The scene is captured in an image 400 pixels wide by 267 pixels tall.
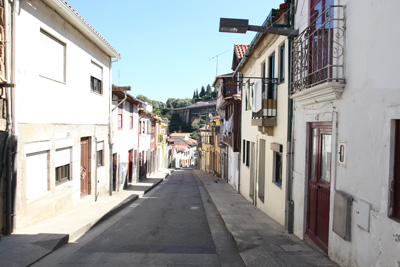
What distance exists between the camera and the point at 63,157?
973 centimetres

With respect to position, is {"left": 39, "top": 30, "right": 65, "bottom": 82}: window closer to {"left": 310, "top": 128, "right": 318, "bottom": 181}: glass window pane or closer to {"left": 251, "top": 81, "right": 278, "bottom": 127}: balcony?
{"left": 251, "top": 81, "right": 278, "bottom": 127}: balcony

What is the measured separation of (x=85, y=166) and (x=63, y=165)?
2.08m

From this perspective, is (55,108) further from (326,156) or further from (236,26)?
(326,156)

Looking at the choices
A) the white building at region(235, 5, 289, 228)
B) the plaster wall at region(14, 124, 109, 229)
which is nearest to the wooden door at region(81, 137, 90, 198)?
the plaster wall at region(14, 124, 109, 229)

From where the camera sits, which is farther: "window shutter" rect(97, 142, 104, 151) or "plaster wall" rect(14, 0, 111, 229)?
"window shutter" rect(97, 142, 104, 151)

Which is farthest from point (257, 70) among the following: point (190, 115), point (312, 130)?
point (190, 115)

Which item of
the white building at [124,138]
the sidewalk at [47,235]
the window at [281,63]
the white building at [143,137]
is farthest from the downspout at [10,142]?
the white building at [143,137]

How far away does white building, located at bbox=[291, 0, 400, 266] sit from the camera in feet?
12.2

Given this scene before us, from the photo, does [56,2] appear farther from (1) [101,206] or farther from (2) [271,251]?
(2) [271,251]

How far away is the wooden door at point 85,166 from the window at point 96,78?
2.10 metres

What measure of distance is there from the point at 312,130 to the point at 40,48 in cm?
676

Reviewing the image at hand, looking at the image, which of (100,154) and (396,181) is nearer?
(396,181)

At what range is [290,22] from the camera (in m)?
7.89

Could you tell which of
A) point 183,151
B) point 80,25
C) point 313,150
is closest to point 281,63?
point 313,150
